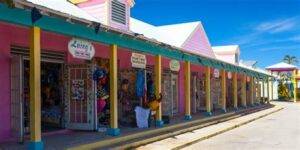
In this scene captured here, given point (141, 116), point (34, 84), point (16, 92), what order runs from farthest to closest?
1. point (141, 116)
2. point (16, 92)
3. point (34, 84)

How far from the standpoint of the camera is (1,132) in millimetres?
10711

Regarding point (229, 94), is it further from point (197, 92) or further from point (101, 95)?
point (101, 95)

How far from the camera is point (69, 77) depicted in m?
13.4

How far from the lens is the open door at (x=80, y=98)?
13133 millimetres

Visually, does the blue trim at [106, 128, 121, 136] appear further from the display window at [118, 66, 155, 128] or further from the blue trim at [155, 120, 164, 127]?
the blue trim at [155, 120, 164, 127]

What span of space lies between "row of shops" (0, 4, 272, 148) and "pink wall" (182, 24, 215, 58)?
5.20m

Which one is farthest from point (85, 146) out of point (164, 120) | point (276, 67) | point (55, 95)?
point (276, 67)

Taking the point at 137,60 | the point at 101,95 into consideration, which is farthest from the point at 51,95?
the point at 137,60

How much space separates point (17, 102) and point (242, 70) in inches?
830

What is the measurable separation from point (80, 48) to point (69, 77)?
290 cm

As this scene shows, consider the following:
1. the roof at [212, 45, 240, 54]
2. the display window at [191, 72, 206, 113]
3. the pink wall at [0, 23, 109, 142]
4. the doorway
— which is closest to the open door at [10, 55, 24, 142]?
the pink wall at [0, 23, 109, 142]

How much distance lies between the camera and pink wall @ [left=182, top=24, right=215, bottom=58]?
990 inches

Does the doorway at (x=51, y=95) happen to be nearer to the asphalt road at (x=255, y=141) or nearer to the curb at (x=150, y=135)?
the curb at (x=150, y=135)

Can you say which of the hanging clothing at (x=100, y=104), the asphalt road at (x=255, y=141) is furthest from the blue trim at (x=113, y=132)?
the asphalt road at (x=255, y=141)
